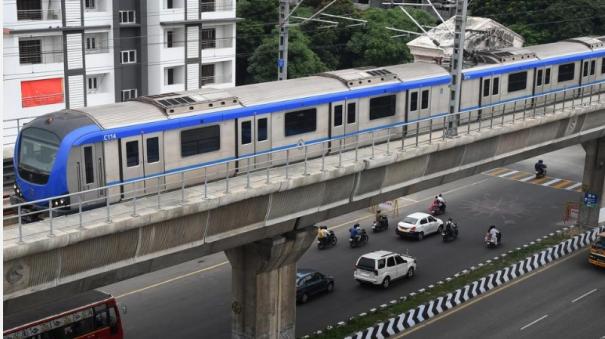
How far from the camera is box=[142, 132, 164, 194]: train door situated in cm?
2650

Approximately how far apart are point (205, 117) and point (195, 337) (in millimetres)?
10095

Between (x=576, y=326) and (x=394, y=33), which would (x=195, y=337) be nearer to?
(x=576, y=326)

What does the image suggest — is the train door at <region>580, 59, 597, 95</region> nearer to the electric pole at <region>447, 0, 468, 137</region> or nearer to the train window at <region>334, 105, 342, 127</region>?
the electric pole at <region>447, 0, 468, 137</region>

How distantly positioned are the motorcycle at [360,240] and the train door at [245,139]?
1625 centimetres

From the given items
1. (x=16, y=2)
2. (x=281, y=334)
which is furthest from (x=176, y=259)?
(x=16, y=2)

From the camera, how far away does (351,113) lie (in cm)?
3300

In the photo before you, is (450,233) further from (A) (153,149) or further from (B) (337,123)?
(A) (153,149)

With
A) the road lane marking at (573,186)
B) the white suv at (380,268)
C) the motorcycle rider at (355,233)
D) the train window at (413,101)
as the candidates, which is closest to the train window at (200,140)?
the train window at (413,101)

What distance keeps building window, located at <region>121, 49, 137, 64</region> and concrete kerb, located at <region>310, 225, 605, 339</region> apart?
28843mm

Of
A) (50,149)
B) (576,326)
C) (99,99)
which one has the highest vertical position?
(50,149)

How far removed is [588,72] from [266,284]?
25.2m

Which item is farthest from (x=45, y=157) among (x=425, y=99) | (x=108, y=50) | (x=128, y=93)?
(x=128, y=93)

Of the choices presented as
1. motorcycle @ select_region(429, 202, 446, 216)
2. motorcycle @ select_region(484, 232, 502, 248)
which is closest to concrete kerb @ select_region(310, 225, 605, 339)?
motorcycle @ select_region(484, 232, 502, 248)

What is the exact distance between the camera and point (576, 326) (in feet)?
116
